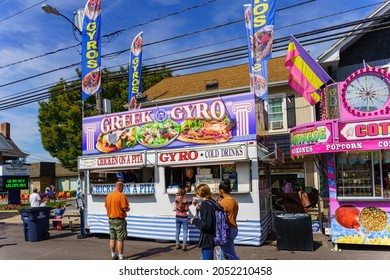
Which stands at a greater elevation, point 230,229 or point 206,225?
point 206,225

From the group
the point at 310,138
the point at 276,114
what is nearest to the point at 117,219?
the point at 310,138

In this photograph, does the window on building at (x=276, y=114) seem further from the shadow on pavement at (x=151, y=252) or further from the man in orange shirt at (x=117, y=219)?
the man in orange shirt at (x=117, y=219)

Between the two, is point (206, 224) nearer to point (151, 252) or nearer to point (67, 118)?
point (151, 252)

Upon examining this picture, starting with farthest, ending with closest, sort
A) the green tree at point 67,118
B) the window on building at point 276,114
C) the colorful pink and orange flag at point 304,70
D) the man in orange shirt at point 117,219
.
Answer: the green tree at point 67,118 < the window on building at point 276,114 < the colorful pink and orange flag at point 304,70 < the man in orange shirt at point 117,219

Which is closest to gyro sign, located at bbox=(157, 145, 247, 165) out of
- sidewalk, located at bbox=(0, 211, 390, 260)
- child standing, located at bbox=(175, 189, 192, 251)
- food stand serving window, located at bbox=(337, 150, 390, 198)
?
child standing, located at bbox=(175, 189, 192, 251)

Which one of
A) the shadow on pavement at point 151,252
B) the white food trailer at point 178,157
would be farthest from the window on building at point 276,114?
the shadow on pavement at point 151,252

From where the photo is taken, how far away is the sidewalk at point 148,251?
7.58 meters

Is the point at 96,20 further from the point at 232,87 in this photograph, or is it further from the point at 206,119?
the point at 232,87

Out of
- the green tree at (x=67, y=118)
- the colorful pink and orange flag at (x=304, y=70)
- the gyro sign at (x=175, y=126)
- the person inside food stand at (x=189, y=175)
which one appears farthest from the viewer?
the green tree at (x=67, y=118)

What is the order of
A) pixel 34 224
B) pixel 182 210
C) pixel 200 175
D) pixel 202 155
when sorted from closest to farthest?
pixel 182 210 < pixel 202 155 < pixel 200 175 < pixel 34 224

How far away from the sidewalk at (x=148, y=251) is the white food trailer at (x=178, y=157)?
427mm

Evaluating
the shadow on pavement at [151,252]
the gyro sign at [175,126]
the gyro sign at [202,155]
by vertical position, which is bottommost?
the shadow on pavement at [151,252]

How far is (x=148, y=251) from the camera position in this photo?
853 centimetres

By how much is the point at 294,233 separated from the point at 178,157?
3559mm
